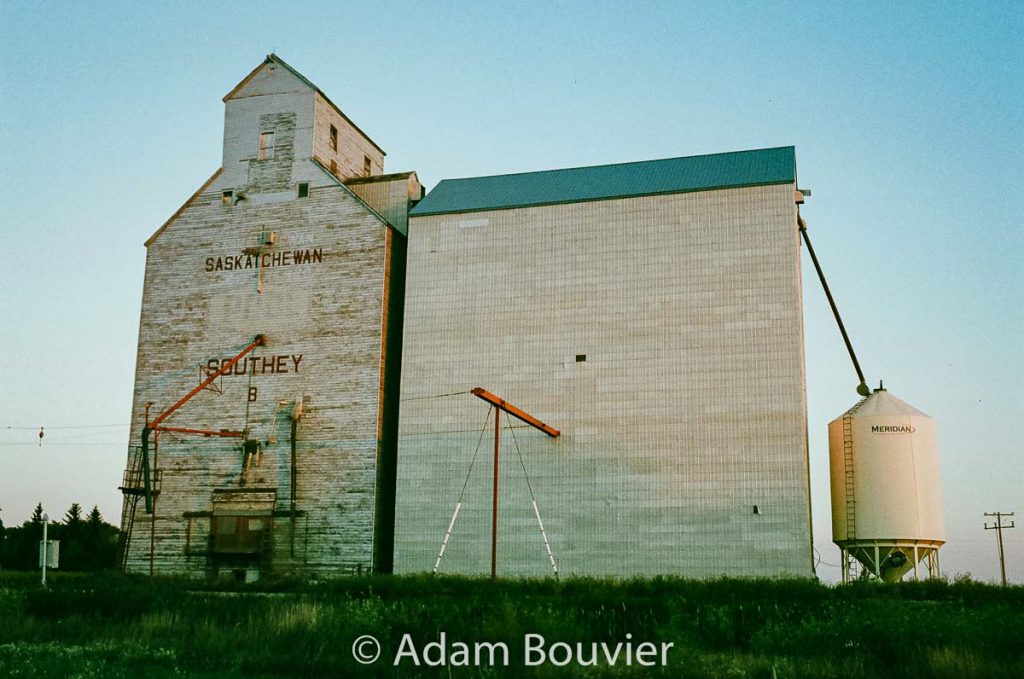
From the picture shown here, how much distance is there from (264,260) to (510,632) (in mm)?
25461

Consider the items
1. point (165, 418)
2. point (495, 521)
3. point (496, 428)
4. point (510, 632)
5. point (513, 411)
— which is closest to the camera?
point (510, 632)

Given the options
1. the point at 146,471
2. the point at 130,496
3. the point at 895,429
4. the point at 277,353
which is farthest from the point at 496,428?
the point at 130,496

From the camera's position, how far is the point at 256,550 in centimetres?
3859

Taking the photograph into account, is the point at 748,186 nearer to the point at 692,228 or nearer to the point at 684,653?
the point at 692,228

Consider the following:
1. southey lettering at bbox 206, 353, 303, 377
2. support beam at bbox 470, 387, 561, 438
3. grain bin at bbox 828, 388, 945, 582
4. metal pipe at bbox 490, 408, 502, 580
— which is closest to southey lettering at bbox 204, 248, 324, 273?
southey lettering at bbox 206, 353, 303, 377

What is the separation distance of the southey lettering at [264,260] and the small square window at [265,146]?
13.7 ft

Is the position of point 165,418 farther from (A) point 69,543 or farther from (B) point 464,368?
(A) point 69,543

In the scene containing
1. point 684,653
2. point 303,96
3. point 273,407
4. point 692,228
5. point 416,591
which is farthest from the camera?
point 303,96

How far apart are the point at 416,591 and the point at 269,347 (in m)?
14.2

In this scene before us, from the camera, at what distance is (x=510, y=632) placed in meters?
19.2

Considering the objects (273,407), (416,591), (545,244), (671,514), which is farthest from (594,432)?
(273,407)

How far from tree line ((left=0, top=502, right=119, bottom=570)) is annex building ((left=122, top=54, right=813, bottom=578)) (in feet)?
70.9

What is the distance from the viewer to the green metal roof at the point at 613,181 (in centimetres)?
3762

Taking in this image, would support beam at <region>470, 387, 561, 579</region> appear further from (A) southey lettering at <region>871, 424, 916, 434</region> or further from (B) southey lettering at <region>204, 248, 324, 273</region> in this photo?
(A) southey lettering at <region>871, 424, 916, 434</region>
